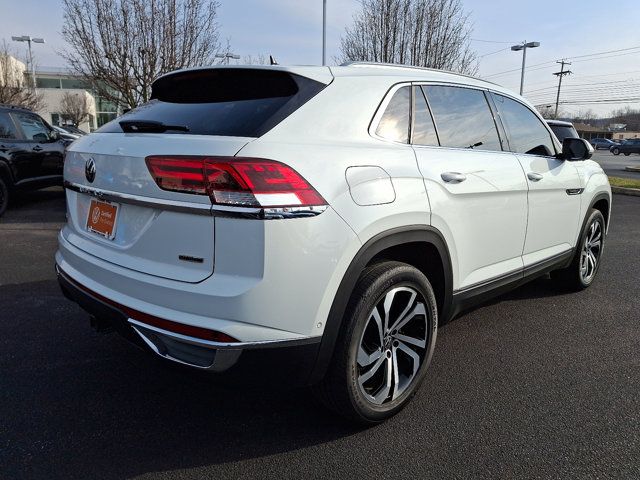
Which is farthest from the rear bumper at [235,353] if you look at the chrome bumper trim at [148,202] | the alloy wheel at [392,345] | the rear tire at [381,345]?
the chrome bumper trim at [148,202]

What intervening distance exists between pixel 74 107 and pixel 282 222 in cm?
Answer: 5613

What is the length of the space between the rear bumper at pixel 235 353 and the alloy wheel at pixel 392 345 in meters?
0.36

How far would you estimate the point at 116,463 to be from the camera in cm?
217

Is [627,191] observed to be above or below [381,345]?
below

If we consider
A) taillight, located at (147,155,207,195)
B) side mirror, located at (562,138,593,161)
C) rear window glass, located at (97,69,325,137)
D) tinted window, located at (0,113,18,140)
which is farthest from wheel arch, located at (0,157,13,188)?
side mirror, located at (562,138,593,161)

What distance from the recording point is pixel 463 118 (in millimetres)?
3084

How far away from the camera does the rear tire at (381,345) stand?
2.22 m

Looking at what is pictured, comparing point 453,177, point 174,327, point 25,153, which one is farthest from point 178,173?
point 25,153

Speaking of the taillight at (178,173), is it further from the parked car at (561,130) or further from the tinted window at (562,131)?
the tinted window at (562,131)

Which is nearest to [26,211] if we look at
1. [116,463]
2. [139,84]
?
[139,84]

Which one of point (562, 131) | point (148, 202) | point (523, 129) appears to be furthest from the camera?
point (562, 131)

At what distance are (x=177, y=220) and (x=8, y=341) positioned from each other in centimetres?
221

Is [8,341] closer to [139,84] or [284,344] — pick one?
[284,344]

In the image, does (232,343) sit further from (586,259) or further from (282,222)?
(586,259)
